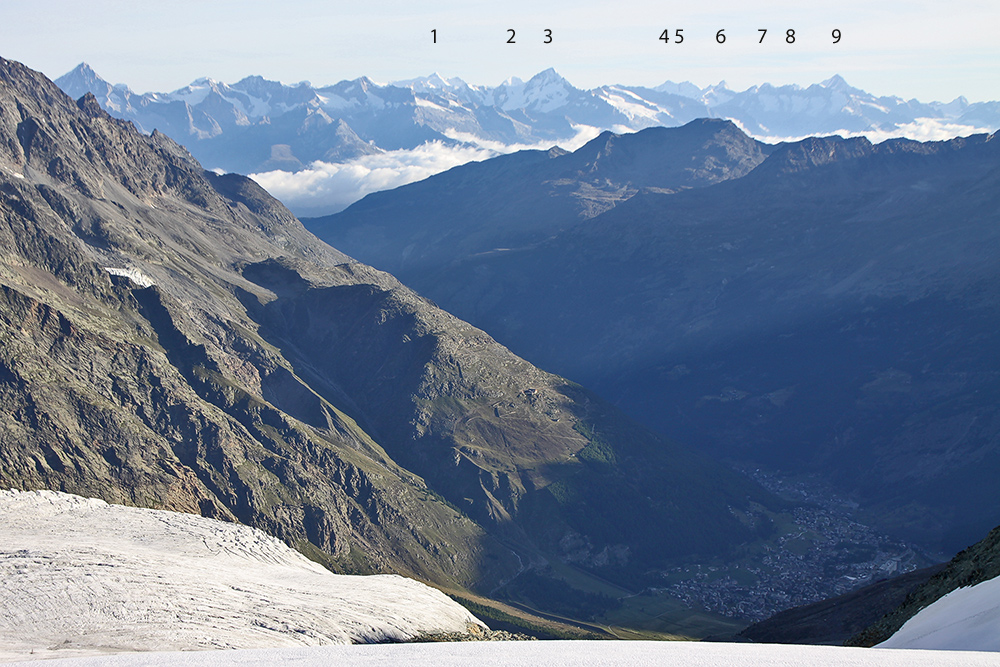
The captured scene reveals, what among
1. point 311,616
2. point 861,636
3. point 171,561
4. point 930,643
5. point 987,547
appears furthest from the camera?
point 171,561

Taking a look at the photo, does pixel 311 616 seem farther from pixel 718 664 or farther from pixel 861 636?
pixel 718 664

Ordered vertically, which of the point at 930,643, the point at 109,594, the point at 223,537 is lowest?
the point at 223,537

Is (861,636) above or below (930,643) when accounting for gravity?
below

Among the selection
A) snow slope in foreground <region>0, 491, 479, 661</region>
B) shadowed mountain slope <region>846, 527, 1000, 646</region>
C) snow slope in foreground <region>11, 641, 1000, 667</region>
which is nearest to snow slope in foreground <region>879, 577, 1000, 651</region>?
shadowed mountain slope <region>846, 527, 1000, 646</region>

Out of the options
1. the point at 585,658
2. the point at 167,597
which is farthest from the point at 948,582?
the point at 167,597

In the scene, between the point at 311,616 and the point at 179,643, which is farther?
the point at 311,616

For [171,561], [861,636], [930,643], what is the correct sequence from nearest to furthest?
[930,643] → [861,636] → [171,561]

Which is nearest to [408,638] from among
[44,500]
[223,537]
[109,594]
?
[109,594]

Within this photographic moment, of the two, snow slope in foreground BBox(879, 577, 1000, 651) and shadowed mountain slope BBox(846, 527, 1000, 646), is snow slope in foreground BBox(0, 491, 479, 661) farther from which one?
snow slope in foreground BBox(879, 577, 1000, 651)
